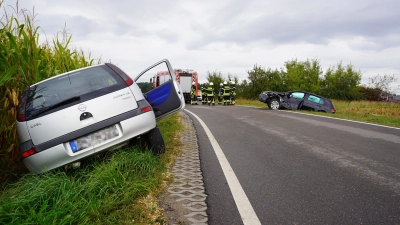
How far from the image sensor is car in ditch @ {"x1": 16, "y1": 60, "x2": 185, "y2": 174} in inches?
156

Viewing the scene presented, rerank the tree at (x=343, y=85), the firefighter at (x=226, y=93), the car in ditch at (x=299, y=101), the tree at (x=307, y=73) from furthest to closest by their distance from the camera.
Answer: the tree at (x=307, y=73), the tree at (x=343, y=85), the firefighter at (x=226, y=93), the car in ditch at (x=299, y=101)

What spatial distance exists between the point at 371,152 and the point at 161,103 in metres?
3.79

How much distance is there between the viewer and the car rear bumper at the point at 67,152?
3914 mm

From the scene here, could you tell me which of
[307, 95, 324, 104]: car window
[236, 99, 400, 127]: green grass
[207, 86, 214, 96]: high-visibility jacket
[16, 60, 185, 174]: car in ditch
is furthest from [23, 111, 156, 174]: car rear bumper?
[207, 86, 214, 96]: high-visibility jacket

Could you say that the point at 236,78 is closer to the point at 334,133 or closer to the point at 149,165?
the point at 334,133

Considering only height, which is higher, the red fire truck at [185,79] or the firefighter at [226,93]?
the red fire truck at [185,79]

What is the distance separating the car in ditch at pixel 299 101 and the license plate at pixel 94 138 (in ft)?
45.4

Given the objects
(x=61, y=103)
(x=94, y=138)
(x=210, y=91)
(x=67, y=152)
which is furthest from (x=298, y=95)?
(x=67, y=152)

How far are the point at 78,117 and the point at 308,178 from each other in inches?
118

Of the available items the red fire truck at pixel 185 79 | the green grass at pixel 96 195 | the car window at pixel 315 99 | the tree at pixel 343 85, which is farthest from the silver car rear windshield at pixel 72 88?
the tree at pixel 343 85

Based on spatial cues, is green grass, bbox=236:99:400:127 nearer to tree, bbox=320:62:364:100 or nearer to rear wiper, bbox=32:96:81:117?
rear wiper, bbox=32:96:81:117

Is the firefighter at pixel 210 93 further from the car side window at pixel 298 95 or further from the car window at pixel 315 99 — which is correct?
the car window at pixel 315 99

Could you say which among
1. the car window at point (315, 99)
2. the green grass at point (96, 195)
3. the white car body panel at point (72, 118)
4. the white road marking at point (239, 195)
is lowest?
the white road marking at point (239, 195)

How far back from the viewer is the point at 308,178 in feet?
14.1
